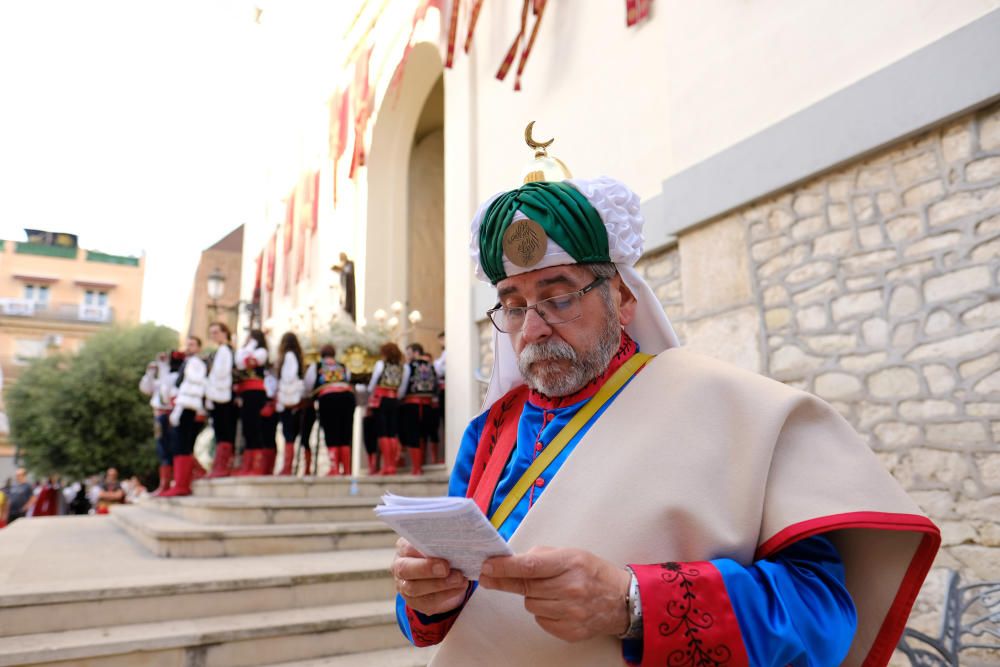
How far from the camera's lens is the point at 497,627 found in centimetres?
126

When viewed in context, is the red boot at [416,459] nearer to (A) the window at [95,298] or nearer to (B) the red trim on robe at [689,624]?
(B) the red trim on robe at [689,624]

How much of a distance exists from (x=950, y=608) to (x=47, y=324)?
38.1m

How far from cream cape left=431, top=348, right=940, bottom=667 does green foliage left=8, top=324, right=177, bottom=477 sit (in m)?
19.9

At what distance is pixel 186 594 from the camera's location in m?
3.63

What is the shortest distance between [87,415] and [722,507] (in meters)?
20.9

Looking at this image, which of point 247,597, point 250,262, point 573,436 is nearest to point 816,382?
point 573,436

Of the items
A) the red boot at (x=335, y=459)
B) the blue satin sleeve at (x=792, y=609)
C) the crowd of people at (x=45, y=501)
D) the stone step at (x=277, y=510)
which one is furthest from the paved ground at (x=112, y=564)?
the crowd of people at (x=45, y=501)

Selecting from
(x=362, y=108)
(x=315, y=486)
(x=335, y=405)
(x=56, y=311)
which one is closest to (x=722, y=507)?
(x=315, y=486)

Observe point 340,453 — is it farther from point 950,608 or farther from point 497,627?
point 497,627

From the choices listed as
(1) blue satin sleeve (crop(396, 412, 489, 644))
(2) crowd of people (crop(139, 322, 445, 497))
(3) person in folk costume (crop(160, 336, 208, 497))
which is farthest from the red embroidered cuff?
(3) person in folk costume (crop(160, 336, 208, 497))

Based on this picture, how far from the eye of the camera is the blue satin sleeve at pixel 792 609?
3.60 ft

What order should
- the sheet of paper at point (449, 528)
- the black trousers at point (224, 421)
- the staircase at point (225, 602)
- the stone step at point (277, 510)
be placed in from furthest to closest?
the black trousers at point (224, 421), the stone step at point (277, 510), the staircase at point (225, 602), the sheet of paper at point (449, 528)

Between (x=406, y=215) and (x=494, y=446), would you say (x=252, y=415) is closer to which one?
(x=406, y=215)

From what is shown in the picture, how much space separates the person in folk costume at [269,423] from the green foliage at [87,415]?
40.9 ft
